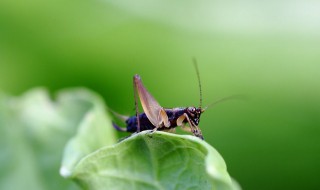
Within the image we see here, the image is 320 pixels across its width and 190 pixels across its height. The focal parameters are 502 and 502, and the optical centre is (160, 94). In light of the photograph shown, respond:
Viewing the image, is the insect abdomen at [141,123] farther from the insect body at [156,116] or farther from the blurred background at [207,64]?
the blurred background at [207,64]

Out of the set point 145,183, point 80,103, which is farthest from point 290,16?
point 145,183

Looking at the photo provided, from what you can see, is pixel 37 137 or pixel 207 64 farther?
pixel 207 64

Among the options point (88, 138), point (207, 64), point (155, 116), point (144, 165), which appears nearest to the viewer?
point (144, 165)

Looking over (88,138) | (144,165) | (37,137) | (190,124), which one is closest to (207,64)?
(190,124)

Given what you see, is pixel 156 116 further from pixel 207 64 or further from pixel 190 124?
pixel 207 64

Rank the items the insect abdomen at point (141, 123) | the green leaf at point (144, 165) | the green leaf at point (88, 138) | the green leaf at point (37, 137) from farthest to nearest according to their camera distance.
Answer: the insect abdomen at point (141, 123) < the green leaf at point (37, 137) < the green leaf at point (88, 138) < the green leaf at point (144, 165)

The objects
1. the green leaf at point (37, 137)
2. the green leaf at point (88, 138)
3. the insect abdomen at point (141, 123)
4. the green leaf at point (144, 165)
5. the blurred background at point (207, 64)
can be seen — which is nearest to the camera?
the green leaf at point (144, 165)

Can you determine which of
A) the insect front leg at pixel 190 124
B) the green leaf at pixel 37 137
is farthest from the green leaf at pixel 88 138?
the insect front leg at pixel 190 124
